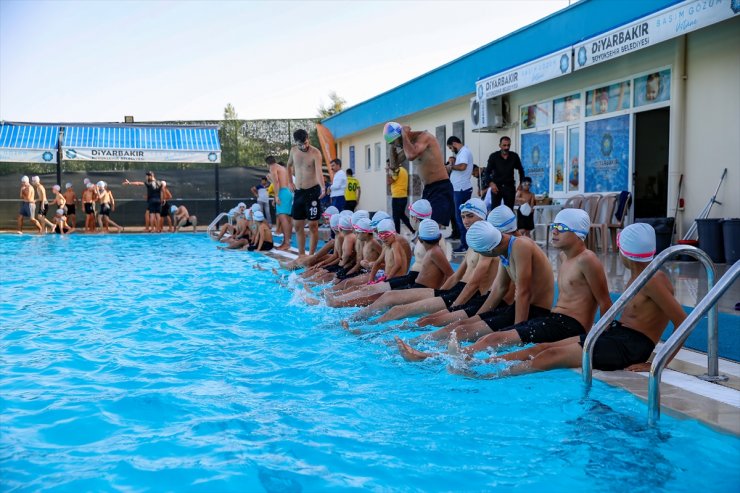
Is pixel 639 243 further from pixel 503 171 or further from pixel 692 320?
pixel 503 171

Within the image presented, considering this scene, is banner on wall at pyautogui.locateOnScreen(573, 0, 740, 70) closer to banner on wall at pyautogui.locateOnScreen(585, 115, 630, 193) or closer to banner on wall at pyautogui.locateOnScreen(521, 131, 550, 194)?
banner on wall at pyautogui.locateOnScreen(585, 115, 630, 193)

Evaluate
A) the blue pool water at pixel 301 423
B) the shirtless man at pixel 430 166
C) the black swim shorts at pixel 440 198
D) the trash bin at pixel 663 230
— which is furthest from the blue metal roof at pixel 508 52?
the blue pool water at pixel 301 423

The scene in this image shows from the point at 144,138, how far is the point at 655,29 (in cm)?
1927

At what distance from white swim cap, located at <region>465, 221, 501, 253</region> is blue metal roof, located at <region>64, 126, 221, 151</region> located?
19.8 meters

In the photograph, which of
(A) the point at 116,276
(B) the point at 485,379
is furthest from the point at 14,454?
(A) the point at 116,276

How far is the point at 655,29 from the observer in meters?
8.41

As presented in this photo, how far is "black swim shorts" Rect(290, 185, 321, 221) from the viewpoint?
11297mm

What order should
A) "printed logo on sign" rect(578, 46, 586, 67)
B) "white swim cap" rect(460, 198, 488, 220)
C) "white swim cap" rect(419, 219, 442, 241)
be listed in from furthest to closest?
"printed logo on sign" rect(578, 46, 586, 67), "white swim cap" rect(419, 219, 442, 241), "white swim cap" rect(460, 198, 488, 220)

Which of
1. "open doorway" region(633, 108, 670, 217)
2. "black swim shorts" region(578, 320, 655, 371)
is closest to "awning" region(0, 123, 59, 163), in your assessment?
"open doorway" region(633, 108, 670, 217)

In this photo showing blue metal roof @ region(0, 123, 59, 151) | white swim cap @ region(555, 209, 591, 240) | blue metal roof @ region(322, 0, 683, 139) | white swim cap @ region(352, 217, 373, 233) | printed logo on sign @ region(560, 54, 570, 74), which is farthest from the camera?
blue metal roof @ region(0, 123, 59, 151)

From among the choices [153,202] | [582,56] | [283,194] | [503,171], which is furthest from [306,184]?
[153,202]

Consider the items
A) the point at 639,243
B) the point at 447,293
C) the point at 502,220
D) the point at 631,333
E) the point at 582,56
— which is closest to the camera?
the point at 639,243

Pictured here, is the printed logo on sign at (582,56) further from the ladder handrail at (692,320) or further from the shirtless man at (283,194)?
the ladder handrail at (692,320)

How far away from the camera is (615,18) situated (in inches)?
381
